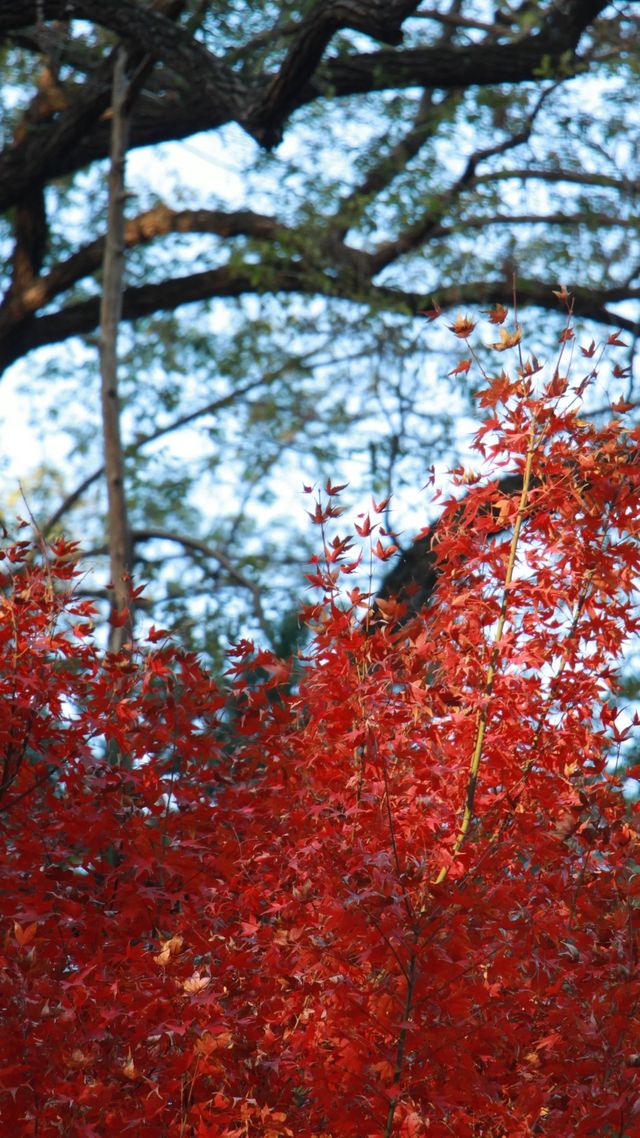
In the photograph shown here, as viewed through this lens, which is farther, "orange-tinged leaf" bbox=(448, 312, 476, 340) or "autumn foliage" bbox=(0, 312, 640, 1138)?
"orange-tinged leaf" bbox=(448, 312, 476, 340)

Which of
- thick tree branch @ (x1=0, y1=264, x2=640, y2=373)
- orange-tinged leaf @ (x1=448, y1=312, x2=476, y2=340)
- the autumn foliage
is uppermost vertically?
thick tree branch @ (x1=0, y1=264, x2=640, y2=373)

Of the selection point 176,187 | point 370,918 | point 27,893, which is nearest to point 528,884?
point 370,918

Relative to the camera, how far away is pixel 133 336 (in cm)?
1280

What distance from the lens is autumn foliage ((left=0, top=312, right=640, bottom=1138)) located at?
2.96m

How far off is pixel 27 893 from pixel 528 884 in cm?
134

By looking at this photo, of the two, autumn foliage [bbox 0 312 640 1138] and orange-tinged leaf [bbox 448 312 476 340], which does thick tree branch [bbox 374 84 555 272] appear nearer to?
autumn foliage [bbox 0 312 640 1138]

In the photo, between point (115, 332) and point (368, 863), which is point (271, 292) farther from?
point (368, 863)

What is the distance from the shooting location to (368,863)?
2.93 m

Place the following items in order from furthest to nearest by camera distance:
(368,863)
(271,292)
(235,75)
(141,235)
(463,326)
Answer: (141,235) → (271,292) → (235,75) → (463,326) → (368,863)

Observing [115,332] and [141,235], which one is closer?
[115,332]

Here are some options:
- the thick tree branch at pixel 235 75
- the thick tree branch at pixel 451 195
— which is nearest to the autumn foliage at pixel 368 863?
the thick tree branch at pixel 235 75

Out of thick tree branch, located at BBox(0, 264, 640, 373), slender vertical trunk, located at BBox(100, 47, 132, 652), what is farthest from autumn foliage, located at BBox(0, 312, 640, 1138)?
thick tree branch, located at BBox(0, 264, 640, 373)

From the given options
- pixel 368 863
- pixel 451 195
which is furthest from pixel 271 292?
pixel 368 863

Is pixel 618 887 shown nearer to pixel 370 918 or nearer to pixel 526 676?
pixel 526 676
